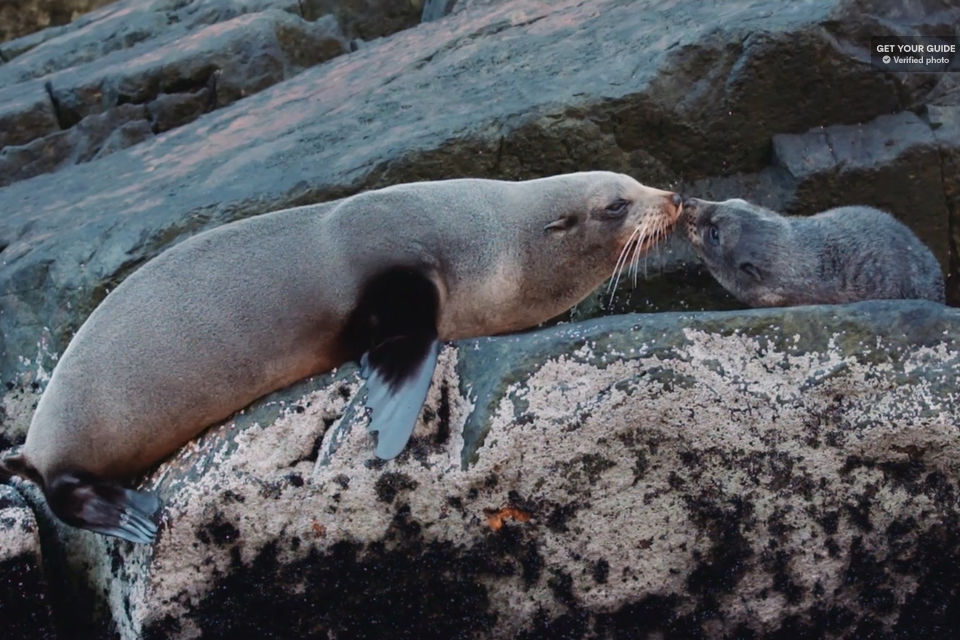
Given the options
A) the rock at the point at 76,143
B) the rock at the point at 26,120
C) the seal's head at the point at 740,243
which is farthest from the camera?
the rock at the point at 26,120

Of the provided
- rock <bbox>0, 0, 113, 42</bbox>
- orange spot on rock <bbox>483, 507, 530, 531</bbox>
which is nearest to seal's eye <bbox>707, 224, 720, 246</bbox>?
orange spot on rock <bbox>483, 507, 530, 531</bbox>

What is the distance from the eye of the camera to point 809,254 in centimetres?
592

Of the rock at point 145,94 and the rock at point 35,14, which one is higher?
the rock at point 145,94

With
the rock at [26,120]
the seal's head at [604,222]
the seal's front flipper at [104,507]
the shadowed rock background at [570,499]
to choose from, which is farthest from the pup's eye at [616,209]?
the rock at [26,120]

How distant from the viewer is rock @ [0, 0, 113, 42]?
1385 cm

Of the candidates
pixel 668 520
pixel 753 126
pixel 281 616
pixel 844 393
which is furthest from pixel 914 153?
pixel 281 616

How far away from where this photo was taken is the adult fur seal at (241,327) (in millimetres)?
4762

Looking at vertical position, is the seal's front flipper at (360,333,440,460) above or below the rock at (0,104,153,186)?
above

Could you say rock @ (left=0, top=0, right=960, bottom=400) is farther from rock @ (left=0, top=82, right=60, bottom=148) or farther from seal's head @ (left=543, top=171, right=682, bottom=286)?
rock @ (left=0, top=82, right=60, bottom=148)

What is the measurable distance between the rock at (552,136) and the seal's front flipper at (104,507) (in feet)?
4.22

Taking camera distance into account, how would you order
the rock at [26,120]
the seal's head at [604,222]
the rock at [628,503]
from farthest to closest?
the rock at [26,120] → the seal's head at [604,222] → the rock at [628,503]

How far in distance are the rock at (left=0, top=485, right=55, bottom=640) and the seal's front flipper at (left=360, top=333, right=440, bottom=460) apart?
1405mm

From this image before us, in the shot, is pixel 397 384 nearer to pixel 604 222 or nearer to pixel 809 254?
pixel 604 222
